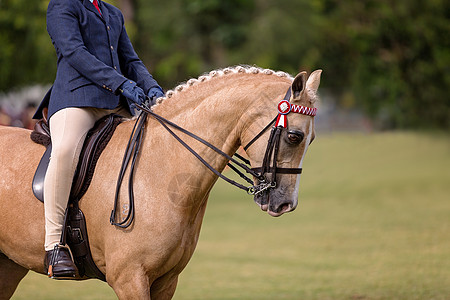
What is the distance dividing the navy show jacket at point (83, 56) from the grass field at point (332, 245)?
15.4 ft

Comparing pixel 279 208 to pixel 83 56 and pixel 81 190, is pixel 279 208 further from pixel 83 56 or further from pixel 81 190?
pixel 83 56

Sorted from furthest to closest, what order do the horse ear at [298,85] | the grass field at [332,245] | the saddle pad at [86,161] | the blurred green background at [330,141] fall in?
the blurred green background at [330,141] < the grass field at [332,245] < the saddle pad at [86,161] < the horse ear at [298,85]

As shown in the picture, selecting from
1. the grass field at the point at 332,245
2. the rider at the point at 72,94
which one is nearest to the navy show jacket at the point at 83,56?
the rider at the point at 72,94

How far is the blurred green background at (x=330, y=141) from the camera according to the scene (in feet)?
33.6

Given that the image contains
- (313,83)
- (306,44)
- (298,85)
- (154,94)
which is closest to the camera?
(298,85)

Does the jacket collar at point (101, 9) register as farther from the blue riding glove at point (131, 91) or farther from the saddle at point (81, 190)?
the saddle at point (81, 190)

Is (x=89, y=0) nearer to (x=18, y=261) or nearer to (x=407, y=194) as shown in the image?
(x=18, y=261)

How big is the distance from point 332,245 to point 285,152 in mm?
8974

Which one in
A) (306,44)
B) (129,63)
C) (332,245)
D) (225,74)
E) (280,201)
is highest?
(306,44)

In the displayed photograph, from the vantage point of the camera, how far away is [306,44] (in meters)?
49.5

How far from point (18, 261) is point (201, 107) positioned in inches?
77.0

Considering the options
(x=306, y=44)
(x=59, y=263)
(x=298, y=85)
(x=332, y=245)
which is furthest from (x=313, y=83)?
(x=306, y=44)

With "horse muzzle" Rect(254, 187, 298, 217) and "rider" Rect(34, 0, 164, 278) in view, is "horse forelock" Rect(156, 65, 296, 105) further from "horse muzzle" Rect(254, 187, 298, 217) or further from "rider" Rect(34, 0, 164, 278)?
"horse muzzle" Rect(254, 187, 298, 217)

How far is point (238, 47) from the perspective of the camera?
48.8 meters
